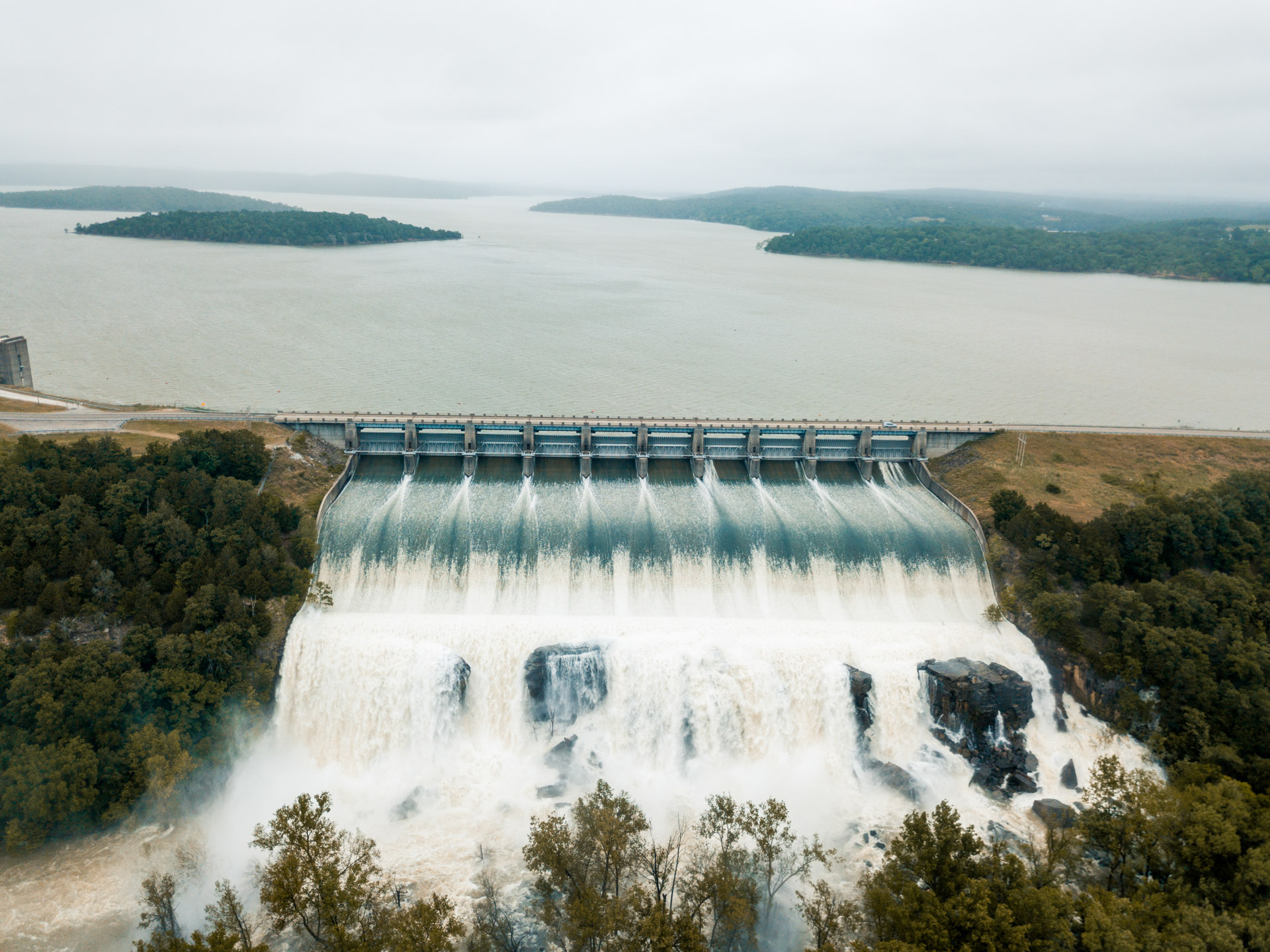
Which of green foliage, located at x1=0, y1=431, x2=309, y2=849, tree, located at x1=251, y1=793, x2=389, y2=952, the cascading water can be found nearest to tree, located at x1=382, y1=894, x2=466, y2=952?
tree, located at x1=251, y1=793, x2=389, y2=952

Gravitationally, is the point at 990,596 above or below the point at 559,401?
below

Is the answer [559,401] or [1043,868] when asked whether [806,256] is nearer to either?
[559,401]

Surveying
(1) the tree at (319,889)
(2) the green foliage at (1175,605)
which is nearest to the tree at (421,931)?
(1) the tree at (319,889)

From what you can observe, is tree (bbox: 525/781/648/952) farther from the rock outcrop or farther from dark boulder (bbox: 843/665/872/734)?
the rock outcrop

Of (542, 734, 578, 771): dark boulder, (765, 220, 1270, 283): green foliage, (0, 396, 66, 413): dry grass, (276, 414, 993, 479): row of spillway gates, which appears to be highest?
(765, 220, 1270, 283): green foliage

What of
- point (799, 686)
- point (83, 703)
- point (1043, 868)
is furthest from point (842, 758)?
point (83, 703)

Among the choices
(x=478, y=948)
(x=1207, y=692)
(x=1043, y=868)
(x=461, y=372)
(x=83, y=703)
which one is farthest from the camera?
Result: (x=461, y=372)
